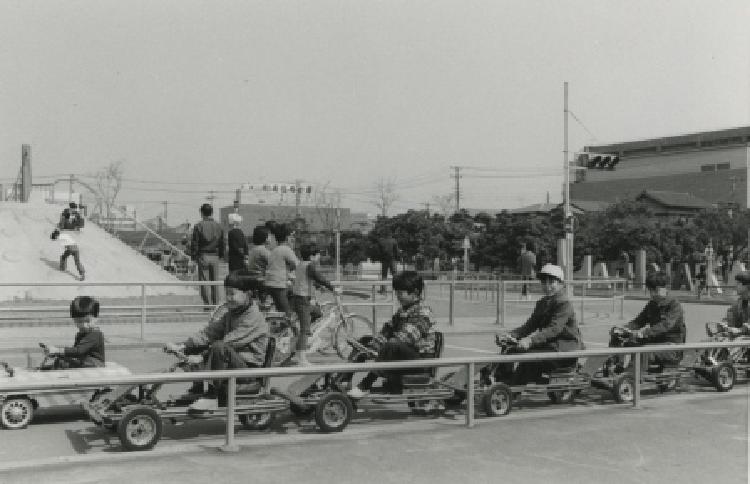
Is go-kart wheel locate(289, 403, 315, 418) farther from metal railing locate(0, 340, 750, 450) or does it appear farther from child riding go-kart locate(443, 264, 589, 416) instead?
child riding go-kart locate(443, 264, 589, 416)

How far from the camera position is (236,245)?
13.3 m

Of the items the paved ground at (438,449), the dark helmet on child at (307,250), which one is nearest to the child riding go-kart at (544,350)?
the paved ground at (438,449)

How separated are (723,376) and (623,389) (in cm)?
162

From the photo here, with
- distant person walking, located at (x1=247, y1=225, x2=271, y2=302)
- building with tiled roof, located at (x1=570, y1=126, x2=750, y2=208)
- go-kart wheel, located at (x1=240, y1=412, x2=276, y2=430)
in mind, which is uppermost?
building with tiled roof, located at (x1=570, y1=126, x2=750, y2=208)

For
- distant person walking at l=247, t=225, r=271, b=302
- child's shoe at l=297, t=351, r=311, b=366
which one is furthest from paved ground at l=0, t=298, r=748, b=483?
distant person walking at l=247, t=225, r=271, b=302

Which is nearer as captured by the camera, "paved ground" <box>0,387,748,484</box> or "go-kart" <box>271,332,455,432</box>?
"paved ground" <box>0,387,748,484</box>

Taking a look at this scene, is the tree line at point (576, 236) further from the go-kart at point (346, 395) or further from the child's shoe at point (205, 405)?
the child's shoe at point (205, 405)

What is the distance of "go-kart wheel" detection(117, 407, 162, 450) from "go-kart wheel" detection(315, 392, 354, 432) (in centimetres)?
132

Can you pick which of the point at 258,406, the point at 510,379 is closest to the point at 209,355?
the point at 258,406

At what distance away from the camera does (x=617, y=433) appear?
7133 millimetres

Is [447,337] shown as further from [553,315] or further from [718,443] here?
[718,443]

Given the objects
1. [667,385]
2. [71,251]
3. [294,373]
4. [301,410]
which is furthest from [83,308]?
[71,251]

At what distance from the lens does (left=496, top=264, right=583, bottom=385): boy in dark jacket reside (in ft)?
26.2

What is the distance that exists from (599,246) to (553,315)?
38863 millimetres
